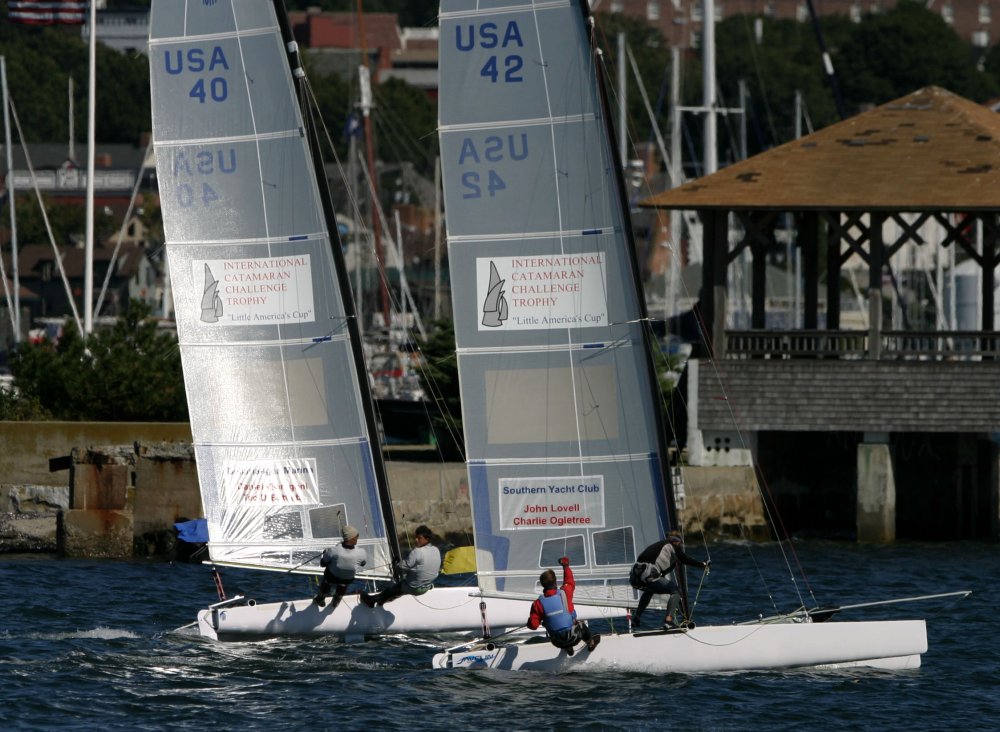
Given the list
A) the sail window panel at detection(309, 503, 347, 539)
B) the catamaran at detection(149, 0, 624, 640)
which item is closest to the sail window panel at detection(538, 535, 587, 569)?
the catamaran at detection(149, 0, 624, 640)

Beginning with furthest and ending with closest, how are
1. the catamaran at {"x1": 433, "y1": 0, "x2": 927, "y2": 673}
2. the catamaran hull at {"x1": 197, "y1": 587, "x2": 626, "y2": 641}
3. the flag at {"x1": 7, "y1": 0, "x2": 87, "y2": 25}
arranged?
the flag at {"x1": 7, "y1": 0, "x2": 87, "y2": 25} < the catamaran hull at {"x1": 197, "y1": 587, "x2": 626, "y2": 641} < the catamaran at {"x1": 433, "y1": 0, "x2": 927, "y2": 673}

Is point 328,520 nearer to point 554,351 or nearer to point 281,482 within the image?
point 281,482

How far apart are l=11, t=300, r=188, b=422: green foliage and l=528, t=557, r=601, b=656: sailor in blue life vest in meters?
13.9

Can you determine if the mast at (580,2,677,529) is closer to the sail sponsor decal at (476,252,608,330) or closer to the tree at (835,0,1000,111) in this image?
the sail sponsor decal at (476,252,608,330)

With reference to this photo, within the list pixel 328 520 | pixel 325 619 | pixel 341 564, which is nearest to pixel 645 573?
pixel 341 564

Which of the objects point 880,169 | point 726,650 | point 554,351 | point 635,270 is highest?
point 880,169

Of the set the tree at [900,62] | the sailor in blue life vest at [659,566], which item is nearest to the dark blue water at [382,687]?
the sailor in blue life vest at [659,566]

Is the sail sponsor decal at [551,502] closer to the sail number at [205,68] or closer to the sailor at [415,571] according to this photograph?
the sailor at [415,571]

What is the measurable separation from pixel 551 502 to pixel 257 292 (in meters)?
4.45

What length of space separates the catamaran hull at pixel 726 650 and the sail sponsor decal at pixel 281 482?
314 cm

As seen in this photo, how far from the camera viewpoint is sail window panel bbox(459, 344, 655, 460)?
2044 centimetres

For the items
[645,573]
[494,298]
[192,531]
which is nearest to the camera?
[645,573]

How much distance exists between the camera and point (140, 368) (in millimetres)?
33312

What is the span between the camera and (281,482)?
74.2 feet
